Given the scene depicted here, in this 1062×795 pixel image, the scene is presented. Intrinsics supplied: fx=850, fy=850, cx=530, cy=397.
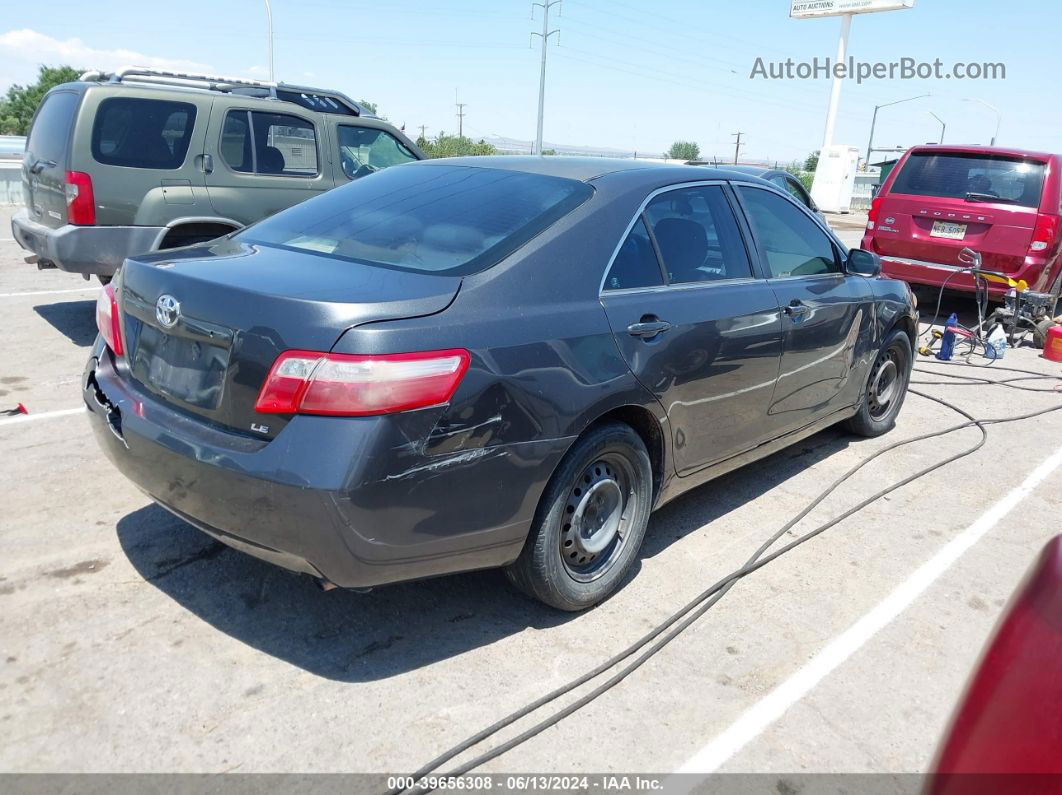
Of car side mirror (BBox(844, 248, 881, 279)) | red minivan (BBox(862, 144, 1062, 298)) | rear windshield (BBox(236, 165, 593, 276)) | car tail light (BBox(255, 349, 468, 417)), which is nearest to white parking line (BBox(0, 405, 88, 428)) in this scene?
rear windshield (BBox(236, 165, 593, 276))

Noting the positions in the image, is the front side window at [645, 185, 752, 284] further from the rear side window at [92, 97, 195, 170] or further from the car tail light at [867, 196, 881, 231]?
the car tail light at [867, 196, 881, 231]

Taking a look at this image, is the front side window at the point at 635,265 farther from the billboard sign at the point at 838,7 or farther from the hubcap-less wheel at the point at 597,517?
the billboard sign at the point at 838,7

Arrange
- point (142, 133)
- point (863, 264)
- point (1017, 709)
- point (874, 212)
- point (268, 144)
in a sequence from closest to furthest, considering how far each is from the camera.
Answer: point (1017, 709), point (863, 264), point (142, 133), point (268, 144), point (874, 212)

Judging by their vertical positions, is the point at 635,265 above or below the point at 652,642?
above

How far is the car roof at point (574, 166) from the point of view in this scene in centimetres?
366

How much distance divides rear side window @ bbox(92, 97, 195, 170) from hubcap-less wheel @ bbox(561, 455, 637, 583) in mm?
5300

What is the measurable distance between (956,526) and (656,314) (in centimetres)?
227

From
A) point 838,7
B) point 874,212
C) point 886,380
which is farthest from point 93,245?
point 838,7

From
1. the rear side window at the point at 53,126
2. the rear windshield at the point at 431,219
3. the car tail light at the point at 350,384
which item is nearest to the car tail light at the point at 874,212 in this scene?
the rear windshield at the point at 431,219

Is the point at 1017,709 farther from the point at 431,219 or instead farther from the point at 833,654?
the point at 431,219

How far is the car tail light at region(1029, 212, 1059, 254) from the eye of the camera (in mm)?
8766

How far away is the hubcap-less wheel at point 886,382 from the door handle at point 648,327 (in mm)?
2670

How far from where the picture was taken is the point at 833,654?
3209mm

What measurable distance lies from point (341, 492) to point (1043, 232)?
8828mm
